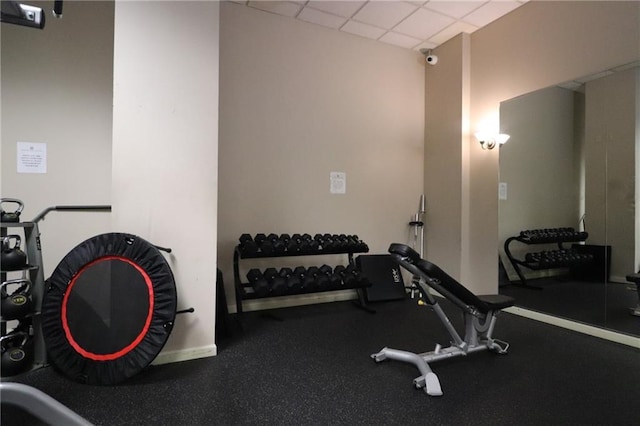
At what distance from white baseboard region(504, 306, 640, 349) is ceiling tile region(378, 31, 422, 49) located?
3511mm

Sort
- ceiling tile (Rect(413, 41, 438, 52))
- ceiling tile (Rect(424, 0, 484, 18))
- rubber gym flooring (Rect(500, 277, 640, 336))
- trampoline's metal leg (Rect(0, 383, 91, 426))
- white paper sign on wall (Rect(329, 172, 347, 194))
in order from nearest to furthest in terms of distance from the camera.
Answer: trampoline's metal leg (Rect(0, 383, 91, 426)), rubber gym flooring (Rect(500, 277, 640, 336)), ceiling tile (Rect(424, 0, 484, 18)), white paper sign on wall (Rect(329, 172, 347, 194)), ceiling tile (Rect(413, 41, 438, 52))

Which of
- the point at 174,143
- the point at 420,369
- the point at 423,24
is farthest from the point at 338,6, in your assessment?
the point at 420,369

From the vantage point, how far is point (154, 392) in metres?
1.89

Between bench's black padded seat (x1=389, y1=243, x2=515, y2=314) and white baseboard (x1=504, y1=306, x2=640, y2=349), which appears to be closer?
bench's black padded seat (x1=389, y1=243, x2=515, y2=314)

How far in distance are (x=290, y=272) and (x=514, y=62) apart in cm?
338

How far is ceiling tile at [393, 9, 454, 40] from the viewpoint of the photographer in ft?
11.9

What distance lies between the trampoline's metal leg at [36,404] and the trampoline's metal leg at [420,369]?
1.69 meters

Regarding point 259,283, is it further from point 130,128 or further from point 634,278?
point 634,278

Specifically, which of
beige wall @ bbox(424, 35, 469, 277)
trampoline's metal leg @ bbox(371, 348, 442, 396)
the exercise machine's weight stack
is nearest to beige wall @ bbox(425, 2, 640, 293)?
beige wall @ bbox(424, 35, 469, 277)

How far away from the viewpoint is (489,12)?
3574 millimetres

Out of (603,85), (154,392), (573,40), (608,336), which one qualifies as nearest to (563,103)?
(603,85)

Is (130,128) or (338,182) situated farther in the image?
(338,182)

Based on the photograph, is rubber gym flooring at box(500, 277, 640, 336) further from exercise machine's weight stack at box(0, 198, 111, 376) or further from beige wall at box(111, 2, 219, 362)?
exercise machine's weight stack at box(0, 198, 111, 376)

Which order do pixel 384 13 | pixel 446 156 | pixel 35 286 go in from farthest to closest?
pixel 446 156 → pixel 384 13 → pixel 35 286
